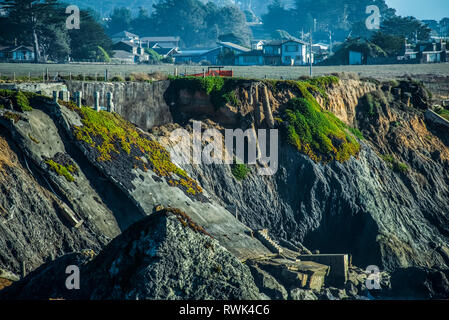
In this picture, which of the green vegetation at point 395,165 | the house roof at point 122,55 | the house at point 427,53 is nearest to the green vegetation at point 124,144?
the green vegetation at point 395,165

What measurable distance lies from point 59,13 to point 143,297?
6840 centimetres

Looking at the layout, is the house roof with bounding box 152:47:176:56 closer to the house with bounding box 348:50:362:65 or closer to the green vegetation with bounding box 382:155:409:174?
the house with bounding box 348:50:362:65

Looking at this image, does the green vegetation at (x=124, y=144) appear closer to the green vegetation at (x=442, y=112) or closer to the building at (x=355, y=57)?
the green vegetation at (x=442, y=112)

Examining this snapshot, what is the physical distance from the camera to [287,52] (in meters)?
102

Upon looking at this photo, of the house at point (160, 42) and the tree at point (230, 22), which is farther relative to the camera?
the tree at point (230, 22)

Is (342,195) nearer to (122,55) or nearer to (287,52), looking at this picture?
(287,52)

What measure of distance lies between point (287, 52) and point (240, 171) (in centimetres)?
5528

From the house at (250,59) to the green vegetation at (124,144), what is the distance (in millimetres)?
55121

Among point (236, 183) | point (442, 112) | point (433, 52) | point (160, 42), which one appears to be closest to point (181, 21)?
point (160, 42)

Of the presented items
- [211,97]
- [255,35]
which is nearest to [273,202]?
[211,97]

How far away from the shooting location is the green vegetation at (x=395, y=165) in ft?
187

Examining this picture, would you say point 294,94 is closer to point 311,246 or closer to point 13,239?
point 311,246

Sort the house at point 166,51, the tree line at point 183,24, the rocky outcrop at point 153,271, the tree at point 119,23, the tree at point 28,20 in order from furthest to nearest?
1. the tree at point 119,23
2. the tree line at point 183,24
3. the house at point 166,51
4. the tree at point 28,20
5. the rocky outcrop at point 153,271
